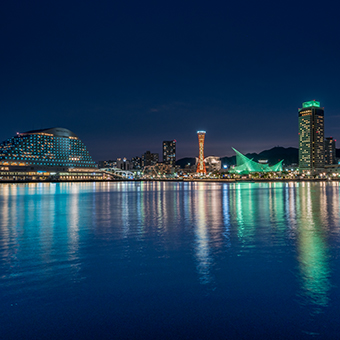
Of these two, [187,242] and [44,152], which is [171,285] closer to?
[187,242]

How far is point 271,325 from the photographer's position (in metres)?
4.32

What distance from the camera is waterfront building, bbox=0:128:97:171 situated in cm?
13750

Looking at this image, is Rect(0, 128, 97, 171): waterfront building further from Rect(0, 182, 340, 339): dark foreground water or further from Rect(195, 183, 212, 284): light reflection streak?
Rect(0, 182, 340, 339): dark foreground water

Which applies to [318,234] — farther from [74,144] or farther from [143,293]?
[74,144]

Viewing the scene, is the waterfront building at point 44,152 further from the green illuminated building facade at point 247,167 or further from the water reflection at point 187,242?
the water reflection at point 187,242

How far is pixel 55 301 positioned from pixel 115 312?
42.2 inches

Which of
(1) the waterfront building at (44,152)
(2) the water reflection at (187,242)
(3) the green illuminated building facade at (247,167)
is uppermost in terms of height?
(1) the waterfront building at (44,152)

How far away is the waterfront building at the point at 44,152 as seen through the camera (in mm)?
137500

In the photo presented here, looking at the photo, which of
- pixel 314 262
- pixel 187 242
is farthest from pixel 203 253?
pixel 314 262

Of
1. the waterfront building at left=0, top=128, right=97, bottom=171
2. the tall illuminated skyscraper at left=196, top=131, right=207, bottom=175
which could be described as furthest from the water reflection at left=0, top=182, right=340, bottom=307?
the tall illuminated skyscraper at left=196, top=131, right=207, bottom=175

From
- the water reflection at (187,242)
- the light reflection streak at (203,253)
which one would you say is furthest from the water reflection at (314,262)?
the light reflection streak at (203,253)

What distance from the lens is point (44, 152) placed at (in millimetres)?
150000

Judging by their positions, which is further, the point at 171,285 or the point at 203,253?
the point at 203,253

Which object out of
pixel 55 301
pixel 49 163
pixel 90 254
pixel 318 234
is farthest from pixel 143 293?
pixel 49 163
